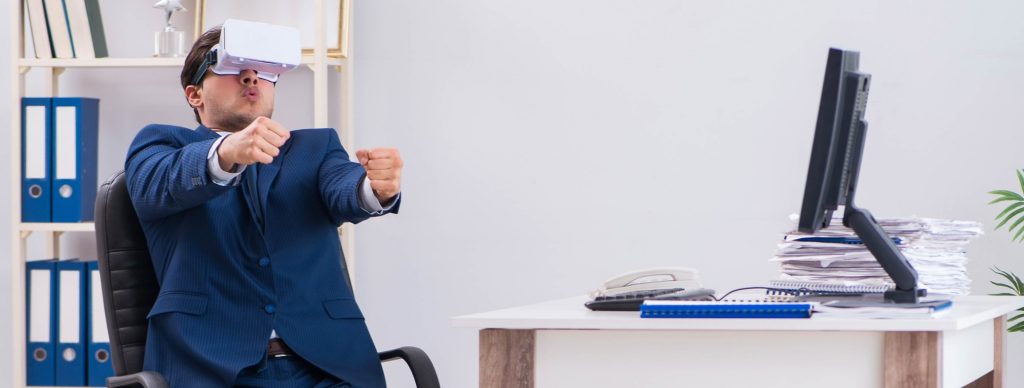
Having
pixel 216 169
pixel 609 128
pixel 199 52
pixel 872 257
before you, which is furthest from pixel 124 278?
pixel 609 128

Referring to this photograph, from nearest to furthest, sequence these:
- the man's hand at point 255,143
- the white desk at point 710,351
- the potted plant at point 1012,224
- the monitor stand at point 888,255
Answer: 1. the white desk at point 710,351
2. the man's hand at point 255,143
3. the monitor stand at point 888,255
4. the potted plant at point 1012,224

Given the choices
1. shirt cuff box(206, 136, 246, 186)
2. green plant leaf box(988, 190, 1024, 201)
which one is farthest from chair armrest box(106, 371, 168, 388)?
green plant leaf box(988, 190, 1024, 201)

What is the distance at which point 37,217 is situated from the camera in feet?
10.2

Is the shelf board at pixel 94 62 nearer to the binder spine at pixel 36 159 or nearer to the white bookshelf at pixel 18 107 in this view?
the white bookshelf at pixel 18 107

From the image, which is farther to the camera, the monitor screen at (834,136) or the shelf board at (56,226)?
the shelf board at (56,226)

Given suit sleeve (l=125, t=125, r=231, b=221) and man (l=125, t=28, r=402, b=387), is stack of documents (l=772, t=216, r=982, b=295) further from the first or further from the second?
suit sleeve (l=125, t=125, r=231, b=221)

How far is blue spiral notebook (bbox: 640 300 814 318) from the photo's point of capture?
160cm

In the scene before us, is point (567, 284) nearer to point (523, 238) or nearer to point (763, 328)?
point (523, 238)

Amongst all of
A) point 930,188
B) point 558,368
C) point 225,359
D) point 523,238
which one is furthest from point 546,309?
point 930,188

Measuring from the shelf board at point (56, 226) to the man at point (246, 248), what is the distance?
1.16 m

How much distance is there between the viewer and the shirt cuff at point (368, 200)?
1.98 metres

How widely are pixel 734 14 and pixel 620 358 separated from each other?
1.82 m

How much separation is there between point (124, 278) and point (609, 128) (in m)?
1.68

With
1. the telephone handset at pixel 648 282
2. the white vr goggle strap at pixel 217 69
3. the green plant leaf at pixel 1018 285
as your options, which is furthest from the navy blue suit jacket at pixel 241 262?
the green plant leaf at pixel 1018 285
